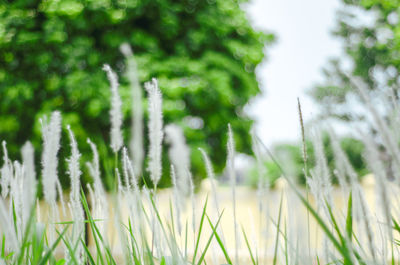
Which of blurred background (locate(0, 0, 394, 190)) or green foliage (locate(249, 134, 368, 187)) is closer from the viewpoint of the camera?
green foliage (locate(249, 134, 368, 187))

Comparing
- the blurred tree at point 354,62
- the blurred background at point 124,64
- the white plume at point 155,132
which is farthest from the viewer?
the blurred tree at point 354,62

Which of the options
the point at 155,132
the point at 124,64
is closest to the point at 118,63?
the point at 124,64

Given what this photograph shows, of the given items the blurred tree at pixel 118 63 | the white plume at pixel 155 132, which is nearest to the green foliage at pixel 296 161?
the white plume at pixel 155 132

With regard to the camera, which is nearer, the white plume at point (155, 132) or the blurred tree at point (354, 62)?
the white plume at point (155, 132)

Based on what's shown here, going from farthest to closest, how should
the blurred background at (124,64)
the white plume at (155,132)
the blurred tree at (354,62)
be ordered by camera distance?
the blurred tree at (354,62), the blurred background at (124,64), the white plume at (155,132)

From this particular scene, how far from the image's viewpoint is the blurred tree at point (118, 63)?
5.01m

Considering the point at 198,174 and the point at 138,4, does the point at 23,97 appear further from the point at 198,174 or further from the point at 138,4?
the point at 198,174

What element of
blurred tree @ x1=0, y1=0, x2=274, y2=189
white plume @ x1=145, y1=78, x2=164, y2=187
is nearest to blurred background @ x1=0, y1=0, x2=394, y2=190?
blurred tree @ x1=0, y1=0, x2=274, y2=189

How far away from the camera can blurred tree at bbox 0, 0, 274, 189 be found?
501 cm

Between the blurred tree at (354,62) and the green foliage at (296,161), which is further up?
the blurred tree at (354,62)

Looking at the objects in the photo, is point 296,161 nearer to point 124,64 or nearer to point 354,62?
point 124,64

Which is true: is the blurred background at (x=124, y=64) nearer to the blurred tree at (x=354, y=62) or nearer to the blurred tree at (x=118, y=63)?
the blurred tree at (x=118, y=63)

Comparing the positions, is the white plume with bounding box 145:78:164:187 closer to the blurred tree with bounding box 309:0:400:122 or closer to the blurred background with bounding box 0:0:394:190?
the blurred background with bounding box 0:0:394:190

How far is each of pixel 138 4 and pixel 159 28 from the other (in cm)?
50
